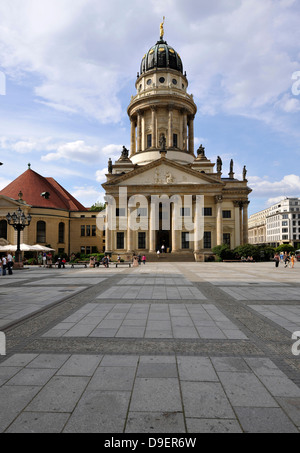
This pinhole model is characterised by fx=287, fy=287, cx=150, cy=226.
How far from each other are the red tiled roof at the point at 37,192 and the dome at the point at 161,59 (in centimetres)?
3423

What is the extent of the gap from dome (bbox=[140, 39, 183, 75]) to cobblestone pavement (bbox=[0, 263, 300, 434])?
6741cm

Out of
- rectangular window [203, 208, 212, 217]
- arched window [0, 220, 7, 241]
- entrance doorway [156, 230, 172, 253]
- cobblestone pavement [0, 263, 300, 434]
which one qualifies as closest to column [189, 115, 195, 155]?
rectangular window [203, 208, 212, 217]

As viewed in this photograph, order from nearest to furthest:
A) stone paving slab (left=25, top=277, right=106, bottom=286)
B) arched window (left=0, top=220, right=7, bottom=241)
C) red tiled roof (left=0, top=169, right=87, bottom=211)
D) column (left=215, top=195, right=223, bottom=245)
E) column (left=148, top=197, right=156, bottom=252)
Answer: stone paving slab (left=25, top=277, right=106, bottom=286) < column (left=148, top=197, right=156, bottom=252) < column (left=215, top=195, right=223, bottom=245) < arched window (left=0, top=220, right=7, bottom=241) < red tiled roof (left=0, top=169, right=87, bottom=211)

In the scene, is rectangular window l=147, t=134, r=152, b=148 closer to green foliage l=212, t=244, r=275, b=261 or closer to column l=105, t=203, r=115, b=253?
column l=105, t=203, r=115, b=253

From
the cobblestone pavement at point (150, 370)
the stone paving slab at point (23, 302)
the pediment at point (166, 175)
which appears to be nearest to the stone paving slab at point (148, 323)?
the cobblestone pavement at point (150, 370)

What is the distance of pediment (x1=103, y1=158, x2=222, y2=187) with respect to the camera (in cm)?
4928

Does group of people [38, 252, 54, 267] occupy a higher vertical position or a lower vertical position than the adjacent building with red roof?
lower

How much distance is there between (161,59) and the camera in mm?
64625

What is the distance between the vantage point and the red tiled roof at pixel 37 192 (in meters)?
55.1

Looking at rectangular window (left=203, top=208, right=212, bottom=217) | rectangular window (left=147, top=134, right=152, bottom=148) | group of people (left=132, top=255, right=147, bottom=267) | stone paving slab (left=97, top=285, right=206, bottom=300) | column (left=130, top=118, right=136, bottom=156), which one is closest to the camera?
stone paving slab (left=97, top=285, right=206, bottom=300)

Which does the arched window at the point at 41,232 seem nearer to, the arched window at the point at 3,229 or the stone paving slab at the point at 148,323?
the arched window at the point at 3,229

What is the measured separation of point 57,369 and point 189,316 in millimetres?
4606

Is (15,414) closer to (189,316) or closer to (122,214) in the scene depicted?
(189,316)

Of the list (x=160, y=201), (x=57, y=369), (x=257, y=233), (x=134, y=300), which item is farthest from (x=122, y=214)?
(x=257, y=233)
